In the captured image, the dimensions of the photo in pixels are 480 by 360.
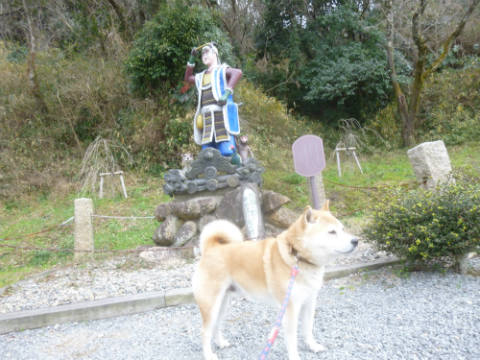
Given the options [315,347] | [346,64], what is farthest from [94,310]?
[346,64]

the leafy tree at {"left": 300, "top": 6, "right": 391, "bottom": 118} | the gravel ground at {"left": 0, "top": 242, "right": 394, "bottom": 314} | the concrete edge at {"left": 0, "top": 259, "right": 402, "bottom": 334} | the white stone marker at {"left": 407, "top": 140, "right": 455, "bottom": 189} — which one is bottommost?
the concrete edge at {"left": 0, "top": 259, "right": 402, "bottom": 334}

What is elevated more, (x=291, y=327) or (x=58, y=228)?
(x=58, y=228)

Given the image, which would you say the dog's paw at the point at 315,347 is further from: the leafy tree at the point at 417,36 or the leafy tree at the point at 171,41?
the leafy tree at the point at 417,36

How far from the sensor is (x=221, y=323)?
2758 millimetres

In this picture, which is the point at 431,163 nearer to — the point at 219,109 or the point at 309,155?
the point at 309,155

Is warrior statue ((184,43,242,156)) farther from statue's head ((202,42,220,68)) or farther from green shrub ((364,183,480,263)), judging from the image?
green shrub ((364,183,480,263))

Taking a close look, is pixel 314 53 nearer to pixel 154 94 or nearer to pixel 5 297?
pixel 154 94

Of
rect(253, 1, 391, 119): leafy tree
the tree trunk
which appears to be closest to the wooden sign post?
rect(253, 1, 391, 119): leafy tree

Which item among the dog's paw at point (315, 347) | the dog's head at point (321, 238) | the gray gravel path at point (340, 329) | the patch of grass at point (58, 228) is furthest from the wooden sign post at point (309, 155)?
the patch of grass at point (58, 228)

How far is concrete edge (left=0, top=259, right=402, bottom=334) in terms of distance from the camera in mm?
3578

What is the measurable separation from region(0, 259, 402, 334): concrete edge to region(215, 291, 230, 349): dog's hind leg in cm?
102

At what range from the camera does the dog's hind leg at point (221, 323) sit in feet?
8.77

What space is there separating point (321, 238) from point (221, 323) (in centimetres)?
110

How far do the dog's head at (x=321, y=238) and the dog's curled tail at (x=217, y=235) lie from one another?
583mm
